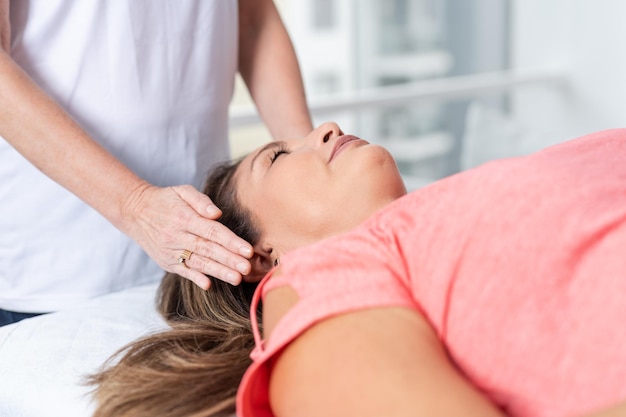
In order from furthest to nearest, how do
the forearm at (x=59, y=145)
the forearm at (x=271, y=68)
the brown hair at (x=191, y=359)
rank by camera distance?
1. the forearm at (x=271, y=68)
2. the forearm at (x=59, y=145)
3. the brown hair at (x=191, y=359)

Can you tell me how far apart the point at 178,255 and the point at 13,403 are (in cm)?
33

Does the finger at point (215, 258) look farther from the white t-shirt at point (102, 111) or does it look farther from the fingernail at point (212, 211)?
the white t-shirt at point (102, 111)

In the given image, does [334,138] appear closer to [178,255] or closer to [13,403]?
[178,255]

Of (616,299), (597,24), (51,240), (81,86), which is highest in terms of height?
(81,86)

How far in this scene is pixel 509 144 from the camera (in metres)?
2.95

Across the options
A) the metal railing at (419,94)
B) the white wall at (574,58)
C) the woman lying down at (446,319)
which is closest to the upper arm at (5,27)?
the woman lying down at (446,319)

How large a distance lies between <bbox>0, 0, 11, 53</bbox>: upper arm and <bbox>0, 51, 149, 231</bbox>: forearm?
0.19ft

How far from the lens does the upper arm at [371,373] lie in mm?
863

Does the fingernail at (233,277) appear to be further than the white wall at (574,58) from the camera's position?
No

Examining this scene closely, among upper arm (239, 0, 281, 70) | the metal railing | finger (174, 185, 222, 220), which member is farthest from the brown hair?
the metal railing

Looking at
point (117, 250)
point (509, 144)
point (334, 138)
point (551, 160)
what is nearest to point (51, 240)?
point (117, 250)

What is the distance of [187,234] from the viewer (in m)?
1.31

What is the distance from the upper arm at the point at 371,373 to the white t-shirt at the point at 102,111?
27.8 inches

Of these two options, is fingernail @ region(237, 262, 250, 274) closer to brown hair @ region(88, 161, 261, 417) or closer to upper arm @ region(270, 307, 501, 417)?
brown hair @ region(88, 161, 261, 417)
